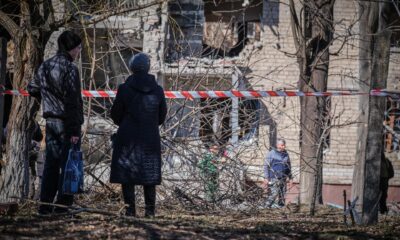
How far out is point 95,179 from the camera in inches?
341

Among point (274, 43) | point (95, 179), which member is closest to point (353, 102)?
point (274, 43)

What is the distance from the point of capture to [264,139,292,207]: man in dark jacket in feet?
30.7

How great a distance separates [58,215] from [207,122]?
4.21 metres

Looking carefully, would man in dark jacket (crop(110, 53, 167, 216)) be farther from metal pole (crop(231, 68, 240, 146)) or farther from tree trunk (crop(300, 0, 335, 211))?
tree trunk (crop(300, 0, 335, 211))

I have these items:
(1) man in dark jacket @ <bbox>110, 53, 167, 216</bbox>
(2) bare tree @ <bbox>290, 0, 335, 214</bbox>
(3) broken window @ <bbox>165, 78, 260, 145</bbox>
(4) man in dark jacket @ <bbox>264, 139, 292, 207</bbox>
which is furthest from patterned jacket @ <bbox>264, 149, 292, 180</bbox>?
(1) man in dark jacket @ <bbox>110, 53, 167, 216</bbox>

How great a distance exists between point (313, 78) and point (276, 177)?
2.54 metres

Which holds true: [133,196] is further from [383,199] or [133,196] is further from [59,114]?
[383,199]

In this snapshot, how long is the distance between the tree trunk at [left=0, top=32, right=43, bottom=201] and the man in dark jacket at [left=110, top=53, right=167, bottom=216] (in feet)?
5.25

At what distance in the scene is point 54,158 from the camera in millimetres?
6062

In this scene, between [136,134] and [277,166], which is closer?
[136,134]

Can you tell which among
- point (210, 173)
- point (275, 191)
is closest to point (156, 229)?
point (210, 173)

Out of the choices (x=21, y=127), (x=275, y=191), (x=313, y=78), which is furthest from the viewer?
(x=313, y=78)

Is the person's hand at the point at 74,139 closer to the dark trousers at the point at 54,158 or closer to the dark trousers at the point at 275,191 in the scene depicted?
the dark trousers at the point at 54,158

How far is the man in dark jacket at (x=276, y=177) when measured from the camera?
937 cm
